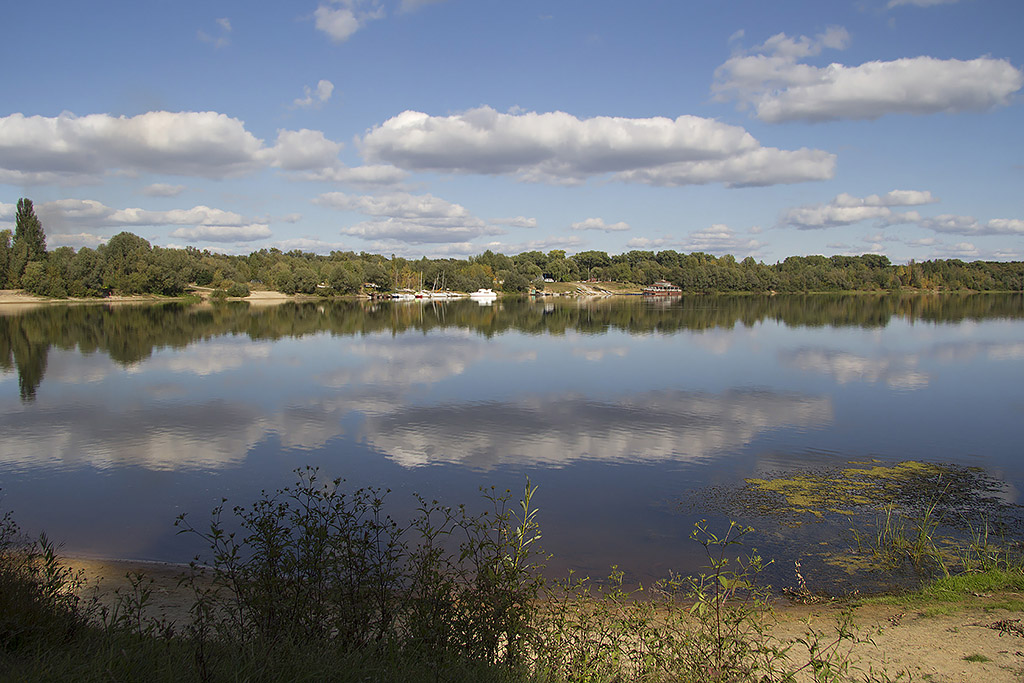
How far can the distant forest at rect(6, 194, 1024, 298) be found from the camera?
101062mm

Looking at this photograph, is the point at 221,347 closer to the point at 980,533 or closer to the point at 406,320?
the point at 406,320

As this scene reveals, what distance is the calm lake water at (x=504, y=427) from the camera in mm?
12711

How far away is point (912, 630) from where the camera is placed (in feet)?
25.3

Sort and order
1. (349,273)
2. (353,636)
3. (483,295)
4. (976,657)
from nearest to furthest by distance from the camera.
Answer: (353,636), (976,657), (349,273), (483,295)

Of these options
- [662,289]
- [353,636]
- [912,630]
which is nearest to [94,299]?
[353,636]

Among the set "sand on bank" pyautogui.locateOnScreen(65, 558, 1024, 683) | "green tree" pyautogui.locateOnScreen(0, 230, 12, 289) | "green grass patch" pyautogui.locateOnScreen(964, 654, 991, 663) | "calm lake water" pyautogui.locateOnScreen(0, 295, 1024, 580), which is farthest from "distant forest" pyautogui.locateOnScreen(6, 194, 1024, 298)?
"green grass patch" pyautogui.locateOnScreen(964, 654, 991, 663)

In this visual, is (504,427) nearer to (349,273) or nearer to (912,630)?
(912,630)

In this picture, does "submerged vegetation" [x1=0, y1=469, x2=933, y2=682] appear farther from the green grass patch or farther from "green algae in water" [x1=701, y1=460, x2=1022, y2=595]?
"green algae in water" [x1=701, y1=460, x2=1022, y2=595]

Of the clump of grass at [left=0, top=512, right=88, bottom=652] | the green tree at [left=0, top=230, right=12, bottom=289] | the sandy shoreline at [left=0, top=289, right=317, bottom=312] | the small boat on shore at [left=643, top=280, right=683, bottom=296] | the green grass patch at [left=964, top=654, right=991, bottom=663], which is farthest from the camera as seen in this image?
the small boat on shore at [left=643, top=280, right=683, bottom=296]

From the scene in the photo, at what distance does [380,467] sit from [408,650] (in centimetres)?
1078

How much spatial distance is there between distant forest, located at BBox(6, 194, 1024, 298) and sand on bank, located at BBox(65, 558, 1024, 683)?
107m

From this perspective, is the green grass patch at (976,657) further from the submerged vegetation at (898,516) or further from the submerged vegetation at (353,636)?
the submerged vegetation at (898,516)

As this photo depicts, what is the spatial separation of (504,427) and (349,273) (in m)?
119

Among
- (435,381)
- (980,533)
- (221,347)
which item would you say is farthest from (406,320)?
(980,533)
